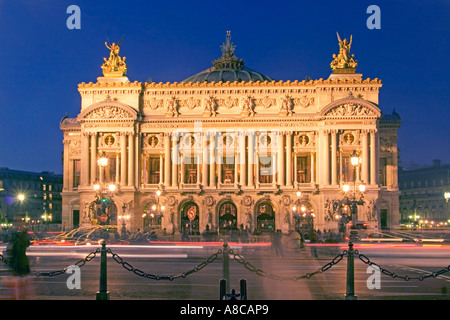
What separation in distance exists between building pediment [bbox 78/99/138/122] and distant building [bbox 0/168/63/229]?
128 ft

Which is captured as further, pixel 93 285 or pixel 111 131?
pixel 111 131

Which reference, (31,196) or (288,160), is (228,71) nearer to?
(288,160)

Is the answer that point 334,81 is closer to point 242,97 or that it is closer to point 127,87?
point 242,97

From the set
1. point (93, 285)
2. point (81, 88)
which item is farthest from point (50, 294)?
point (81, 88)

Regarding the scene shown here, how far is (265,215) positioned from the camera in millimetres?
86812

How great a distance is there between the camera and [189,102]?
88188 mm

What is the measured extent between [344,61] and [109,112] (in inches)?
1251

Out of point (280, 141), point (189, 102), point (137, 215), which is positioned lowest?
point (137, 215)

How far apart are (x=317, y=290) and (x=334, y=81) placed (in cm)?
6563

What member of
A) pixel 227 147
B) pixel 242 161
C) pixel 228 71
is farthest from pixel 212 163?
pixel 228 71

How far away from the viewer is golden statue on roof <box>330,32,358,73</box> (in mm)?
87875

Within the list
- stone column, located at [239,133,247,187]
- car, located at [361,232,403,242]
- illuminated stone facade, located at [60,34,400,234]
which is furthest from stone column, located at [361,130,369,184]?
stone column, located at [239,133,247,187]

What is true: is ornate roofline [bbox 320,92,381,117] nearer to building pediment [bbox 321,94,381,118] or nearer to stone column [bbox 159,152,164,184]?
building pediment [bbox 321,94,381,118]

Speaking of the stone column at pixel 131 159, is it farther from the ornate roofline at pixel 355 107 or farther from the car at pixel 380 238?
the car at pixel 380 238
